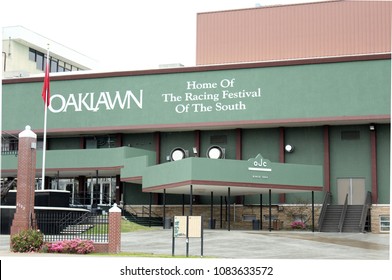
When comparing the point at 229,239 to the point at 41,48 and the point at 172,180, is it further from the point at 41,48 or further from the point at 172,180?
the point at 41,48

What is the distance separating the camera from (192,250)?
3012cm

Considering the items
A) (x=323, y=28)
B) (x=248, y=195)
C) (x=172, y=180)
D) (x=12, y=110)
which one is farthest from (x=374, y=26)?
(x=12, y=110)

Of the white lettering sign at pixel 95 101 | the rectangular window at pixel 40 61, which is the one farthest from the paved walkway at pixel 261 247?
the rectangular window at pixel 40 61

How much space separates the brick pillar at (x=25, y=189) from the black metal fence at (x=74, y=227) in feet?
3.69

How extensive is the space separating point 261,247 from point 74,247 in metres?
8.35

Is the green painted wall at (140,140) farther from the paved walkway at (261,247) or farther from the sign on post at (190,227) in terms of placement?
the sign on post at (190,227)

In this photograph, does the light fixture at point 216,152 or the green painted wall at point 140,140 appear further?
the green painted wall at point 140,140

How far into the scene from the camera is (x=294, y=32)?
5475 centimetres

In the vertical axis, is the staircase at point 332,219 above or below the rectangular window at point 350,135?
below

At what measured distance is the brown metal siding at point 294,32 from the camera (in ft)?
175

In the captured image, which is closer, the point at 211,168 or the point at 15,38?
the point at 211,168

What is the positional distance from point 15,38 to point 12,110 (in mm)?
15922

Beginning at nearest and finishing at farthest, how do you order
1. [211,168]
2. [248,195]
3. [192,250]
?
[192,250]
[211,168]
[248,195]

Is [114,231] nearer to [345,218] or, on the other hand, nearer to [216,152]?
[345,218]
